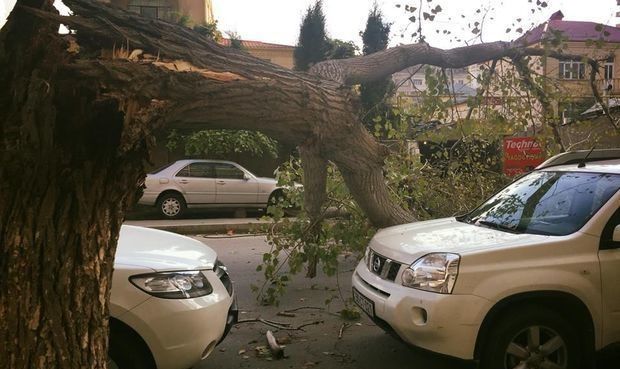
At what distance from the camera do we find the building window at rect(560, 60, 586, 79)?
6.49 metres

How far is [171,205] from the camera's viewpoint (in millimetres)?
13531

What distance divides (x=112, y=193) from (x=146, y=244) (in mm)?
1734

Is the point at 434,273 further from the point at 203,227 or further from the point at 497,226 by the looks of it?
the point at 203,227

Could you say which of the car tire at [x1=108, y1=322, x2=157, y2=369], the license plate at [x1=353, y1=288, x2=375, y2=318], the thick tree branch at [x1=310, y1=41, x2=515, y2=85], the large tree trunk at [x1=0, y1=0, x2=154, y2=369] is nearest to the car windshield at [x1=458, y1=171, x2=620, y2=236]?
the license plate at [x1=353, y1=288, x2=375, y2=318]

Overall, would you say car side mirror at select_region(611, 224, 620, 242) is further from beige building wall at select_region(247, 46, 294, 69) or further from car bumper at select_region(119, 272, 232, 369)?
beige building wall at select_region(247, 46, 294, 69)

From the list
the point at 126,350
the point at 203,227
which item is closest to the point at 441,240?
the point at 126,350

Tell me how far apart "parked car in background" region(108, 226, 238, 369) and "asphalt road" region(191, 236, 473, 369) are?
3.17 ft

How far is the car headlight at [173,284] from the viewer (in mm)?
3371

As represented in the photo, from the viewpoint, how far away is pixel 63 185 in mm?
2217

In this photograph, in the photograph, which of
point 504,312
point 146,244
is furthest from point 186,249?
point 504,312

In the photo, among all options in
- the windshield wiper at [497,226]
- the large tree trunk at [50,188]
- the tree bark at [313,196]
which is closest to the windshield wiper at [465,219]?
the windshield wiper at [497,226]

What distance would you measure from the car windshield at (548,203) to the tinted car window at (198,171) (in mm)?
9715

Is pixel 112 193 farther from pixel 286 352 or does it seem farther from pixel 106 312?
pixel 286 352

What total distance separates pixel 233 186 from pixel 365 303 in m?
10.1
